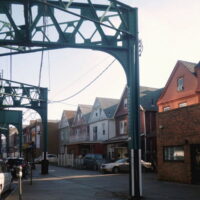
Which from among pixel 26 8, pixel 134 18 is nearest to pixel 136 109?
pixel 134 18

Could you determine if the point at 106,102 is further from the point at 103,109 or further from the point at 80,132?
the point at 80,132

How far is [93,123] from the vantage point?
5431cm

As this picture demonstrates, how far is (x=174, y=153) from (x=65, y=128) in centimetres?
4841

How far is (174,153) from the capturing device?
2162cm

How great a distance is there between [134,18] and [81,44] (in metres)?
2.67

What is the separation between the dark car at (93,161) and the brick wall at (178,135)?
50.8 ft

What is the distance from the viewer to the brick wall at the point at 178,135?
778 inches

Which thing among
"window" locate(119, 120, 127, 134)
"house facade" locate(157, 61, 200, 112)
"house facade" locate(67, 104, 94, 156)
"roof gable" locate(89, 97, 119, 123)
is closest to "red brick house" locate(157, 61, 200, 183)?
"house facade" locate(157, 61, 200, 112)

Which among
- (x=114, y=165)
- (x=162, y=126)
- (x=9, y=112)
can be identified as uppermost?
(x=9, y=112)

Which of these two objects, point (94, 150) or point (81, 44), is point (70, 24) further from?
point (94, 150)

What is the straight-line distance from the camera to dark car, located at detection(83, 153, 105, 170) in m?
37.8

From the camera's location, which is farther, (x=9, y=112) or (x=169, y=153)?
(x=9, y=112)

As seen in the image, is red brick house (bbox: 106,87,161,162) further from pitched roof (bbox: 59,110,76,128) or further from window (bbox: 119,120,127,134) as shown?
pitched roof (bbox: 59,110,76,128)

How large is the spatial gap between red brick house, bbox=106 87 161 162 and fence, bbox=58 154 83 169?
4.38 m
